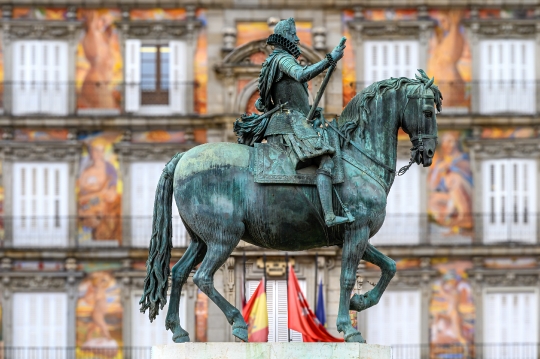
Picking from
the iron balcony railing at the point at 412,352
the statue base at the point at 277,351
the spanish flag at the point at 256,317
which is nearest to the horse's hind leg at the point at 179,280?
the statue base at the point at 277,351

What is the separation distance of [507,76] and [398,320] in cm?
744

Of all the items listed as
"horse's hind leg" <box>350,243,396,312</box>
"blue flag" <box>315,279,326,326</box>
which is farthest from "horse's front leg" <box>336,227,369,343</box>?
"blue flag" <box>315,279,326,326</box>

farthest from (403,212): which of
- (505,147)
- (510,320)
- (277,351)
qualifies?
(277,351)

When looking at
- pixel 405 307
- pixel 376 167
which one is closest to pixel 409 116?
pixel 376 167

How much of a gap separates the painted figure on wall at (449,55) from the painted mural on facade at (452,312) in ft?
15.2

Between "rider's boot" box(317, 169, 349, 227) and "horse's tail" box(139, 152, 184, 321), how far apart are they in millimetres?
1478

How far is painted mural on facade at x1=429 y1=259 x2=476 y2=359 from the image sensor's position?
1754 inches

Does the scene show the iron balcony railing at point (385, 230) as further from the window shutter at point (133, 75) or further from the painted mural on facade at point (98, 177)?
the window shutter at point (133, 75)

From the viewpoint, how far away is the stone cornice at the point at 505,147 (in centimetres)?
4500

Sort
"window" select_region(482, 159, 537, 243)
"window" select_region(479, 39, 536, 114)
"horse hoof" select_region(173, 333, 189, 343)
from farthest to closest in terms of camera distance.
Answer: "window" select_region(479, 39, 536, 114)
"window" select_region(482, 159, 537, 243)
"horse hoof" select_region(173, 333, 189, 343)

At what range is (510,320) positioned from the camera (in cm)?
4478

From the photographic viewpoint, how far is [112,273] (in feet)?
145

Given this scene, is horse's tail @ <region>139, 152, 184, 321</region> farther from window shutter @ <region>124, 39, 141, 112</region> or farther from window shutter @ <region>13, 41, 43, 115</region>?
window shutter @ <region>13, 41, 43, 115</region>

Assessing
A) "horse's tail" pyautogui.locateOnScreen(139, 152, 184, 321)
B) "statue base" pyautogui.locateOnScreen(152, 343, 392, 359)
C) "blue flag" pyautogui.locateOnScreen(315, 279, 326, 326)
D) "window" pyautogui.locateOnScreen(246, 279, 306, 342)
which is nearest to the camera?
"statue base" pyautogui.locateOnScreen(152, 343, 392, 359)
